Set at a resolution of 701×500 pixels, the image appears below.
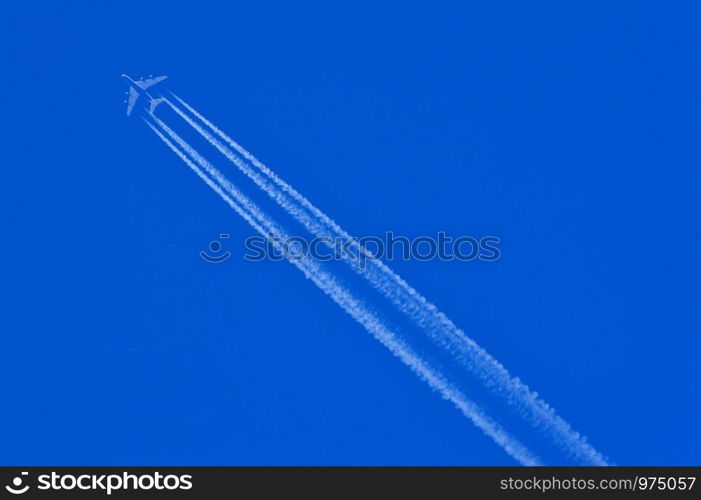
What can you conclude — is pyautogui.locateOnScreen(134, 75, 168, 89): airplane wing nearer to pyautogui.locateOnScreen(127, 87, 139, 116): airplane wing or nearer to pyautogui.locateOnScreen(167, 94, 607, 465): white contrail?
pyautogui.locateOnScreen(127, 87, 139, 116): airplane wing

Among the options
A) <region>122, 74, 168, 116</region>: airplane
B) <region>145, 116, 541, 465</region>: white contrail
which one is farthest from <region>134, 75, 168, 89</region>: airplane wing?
<region>145, 116, 541, 465</region>: white contrail

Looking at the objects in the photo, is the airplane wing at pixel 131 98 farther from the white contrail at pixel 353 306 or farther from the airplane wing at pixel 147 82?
the white contrail at pixel 353 306

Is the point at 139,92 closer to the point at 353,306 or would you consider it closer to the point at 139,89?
the point at 139,89

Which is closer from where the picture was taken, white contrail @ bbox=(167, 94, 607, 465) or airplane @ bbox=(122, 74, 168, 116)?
white contrail @ bbox=(167, 94, 607, 465)

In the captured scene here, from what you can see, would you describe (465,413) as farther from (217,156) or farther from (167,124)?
(167,124)

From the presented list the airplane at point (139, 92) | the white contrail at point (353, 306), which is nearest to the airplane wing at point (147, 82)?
the airplane at point (139, 92)

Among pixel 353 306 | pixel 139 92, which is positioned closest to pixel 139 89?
pixel 139 92
